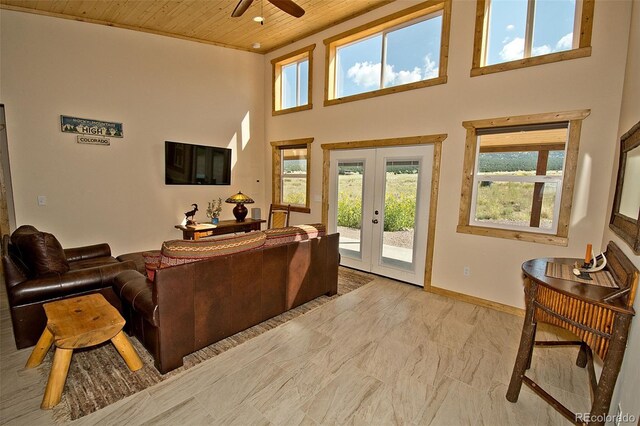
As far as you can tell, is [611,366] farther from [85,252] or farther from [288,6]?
[85,252]

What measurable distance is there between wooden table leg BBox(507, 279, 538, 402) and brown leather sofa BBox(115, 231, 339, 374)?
Answer: 2.07 metres

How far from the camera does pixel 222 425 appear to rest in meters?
1.82

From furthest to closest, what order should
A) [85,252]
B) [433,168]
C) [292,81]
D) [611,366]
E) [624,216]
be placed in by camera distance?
[292,81] → [433,168] → [85,252] → [624,216] → [611,366]

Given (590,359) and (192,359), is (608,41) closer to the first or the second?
(590,359)

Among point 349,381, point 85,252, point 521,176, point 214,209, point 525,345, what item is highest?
point 521,176

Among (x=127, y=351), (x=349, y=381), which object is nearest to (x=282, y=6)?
(x=127, y=351)

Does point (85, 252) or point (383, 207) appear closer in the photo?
point (85, 252)

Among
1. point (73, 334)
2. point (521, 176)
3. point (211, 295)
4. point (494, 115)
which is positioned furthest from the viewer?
point (494, 115)

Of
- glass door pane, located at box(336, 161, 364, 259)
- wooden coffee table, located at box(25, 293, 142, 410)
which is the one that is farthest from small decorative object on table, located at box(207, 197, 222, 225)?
wooden coffee table, located at box(25, 293, 142, 410)

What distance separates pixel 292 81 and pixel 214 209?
297cm

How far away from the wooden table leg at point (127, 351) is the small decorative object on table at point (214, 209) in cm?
308

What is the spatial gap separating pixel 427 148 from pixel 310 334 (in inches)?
113

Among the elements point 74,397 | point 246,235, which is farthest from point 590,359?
point 74,397

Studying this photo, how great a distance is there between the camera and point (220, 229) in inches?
195
